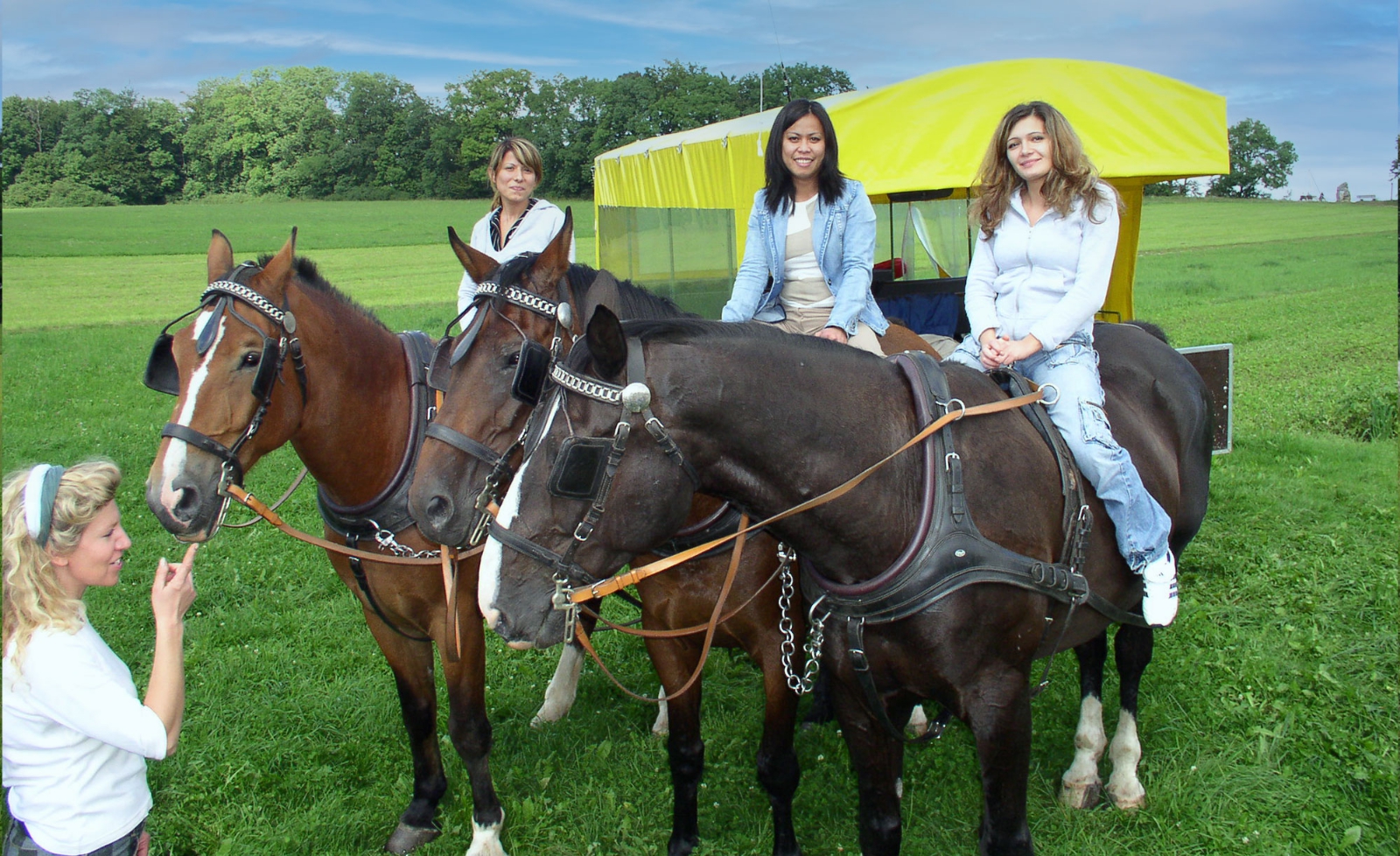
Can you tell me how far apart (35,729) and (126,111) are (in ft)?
169

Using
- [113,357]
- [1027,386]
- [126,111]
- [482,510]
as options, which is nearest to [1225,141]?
[1027,386]

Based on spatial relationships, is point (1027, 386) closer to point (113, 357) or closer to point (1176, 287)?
point (113, 357)

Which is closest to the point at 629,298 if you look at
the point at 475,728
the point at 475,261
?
the point at 475,261

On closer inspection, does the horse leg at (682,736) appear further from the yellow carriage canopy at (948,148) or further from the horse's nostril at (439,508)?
the yellow carriage canopy at (948,148)

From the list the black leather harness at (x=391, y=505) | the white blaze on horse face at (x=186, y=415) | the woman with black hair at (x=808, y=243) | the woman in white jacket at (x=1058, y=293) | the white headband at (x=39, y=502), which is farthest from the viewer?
the woman with black hair at (x=808, y=243)

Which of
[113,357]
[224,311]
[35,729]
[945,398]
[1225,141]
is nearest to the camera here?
[35,729]

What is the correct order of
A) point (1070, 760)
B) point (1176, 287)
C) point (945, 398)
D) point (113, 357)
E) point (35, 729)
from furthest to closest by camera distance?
point (1176, 287), point (113, 357), point (1070, 760), point (945, 398), point (35, 729)

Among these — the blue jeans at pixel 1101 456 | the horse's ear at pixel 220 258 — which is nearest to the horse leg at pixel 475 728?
the horse's ear at pixel 220 258

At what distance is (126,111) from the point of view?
43281mm

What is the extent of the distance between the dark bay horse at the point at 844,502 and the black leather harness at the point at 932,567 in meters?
0.02

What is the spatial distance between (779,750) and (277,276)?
2391 millimetres

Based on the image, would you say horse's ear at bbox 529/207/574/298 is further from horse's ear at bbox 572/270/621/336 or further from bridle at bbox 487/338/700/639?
bridle at bbox 487/338/700/639

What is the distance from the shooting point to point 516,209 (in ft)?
13.0

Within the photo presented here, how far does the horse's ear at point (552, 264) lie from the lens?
284cm
